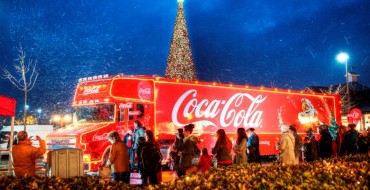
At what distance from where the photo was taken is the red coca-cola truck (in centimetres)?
1277

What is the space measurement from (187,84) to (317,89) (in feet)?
148

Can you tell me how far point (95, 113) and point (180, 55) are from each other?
22577 millimetres

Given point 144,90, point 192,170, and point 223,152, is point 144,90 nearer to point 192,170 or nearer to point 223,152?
point 223,152

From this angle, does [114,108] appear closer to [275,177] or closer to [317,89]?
[275,177]

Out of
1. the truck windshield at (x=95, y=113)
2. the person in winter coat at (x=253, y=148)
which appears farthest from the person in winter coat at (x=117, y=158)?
the truck windshield at (x=95, y=113)

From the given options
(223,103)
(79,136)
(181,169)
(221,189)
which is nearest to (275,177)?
(221,189)

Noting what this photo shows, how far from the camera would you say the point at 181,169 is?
344 inches

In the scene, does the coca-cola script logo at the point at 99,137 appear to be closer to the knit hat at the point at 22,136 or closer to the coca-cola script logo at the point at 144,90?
the coca-cola script logo at the point at 144,90

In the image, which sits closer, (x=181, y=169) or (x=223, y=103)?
(x=181, y=169)

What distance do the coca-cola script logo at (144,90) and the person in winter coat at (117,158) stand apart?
18.3 feet

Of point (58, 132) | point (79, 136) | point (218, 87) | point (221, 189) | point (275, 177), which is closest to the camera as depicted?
point (221, 189)

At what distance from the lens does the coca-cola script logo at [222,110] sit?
50.2 feet

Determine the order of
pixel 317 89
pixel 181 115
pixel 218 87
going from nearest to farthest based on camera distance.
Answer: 1. pixel 181 115
2. pixel 218 87
3. pixel 317 89

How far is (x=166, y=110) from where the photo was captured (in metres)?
14.5
